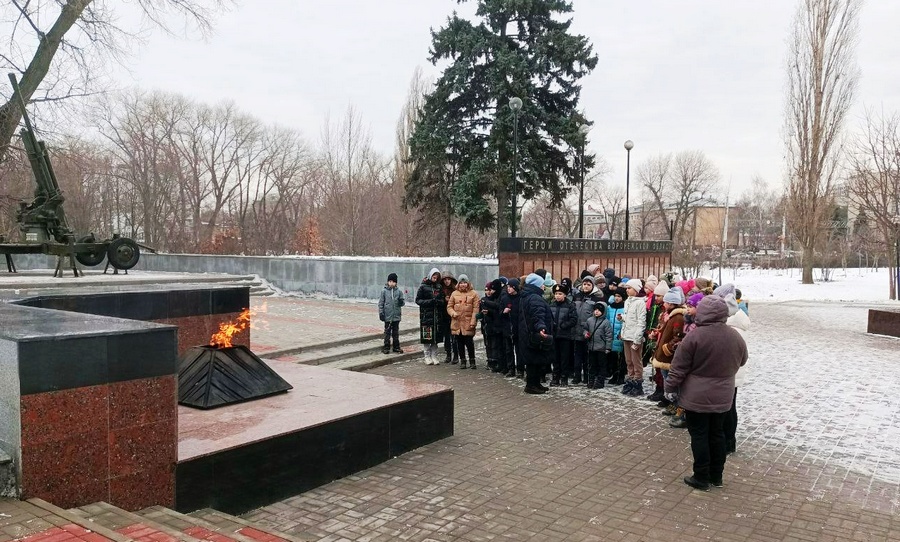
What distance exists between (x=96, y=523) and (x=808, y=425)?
285 inches

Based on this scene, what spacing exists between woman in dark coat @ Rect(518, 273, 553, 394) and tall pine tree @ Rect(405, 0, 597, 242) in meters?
15.2

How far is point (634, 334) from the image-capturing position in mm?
8586

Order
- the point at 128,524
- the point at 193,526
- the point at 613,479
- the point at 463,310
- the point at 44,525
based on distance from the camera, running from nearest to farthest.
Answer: the point at 44,525
the point at 128,524
the point at 193,526
the point at 613,479
the point at 463,310

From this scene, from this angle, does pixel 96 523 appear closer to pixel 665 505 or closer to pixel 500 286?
pixel 665 505

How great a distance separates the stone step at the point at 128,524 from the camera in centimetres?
341

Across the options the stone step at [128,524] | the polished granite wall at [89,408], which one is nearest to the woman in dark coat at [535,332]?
the polished granite wall at [89,408]

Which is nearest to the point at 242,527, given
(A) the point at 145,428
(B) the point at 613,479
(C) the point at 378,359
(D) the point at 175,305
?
(A) the point at 145,428

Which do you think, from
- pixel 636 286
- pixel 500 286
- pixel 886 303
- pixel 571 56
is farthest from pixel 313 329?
pixel 886 303

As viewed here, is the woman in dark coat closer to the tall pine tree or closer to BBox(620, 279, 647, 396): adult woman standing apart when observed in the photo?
BBox(620, 279, 647, 396): adult woman standing apart

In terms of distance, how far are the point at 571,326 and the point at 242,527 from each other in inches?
233

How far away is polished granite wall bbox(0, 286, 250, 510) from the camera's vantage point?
3.75m

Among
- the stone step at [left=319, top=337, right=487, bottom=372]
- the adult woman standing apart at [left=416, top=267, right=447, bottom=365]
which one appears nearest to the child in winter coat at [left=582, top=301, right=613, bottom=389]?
the stone step at [left=319, top=337, right=487, bottom=372]

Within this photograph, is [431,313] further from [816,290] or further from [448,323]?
[816,290]

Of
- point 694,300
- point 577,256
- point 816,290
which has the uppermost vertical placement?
point 577,256
